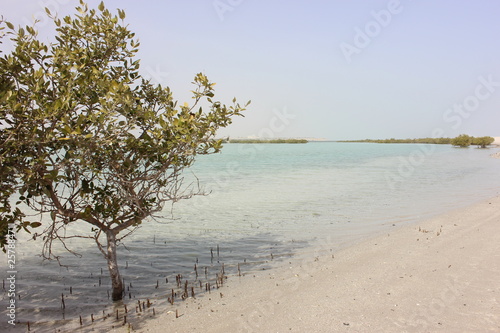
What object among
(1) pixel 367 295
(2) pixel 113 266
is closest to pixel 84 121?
(2) pixel 113 266

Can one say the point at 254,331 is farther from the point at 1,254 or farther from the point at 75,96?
the point at 1,254

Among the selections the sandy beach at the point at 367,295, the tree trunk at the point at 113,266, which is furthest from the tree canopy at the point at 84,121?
the sandy beach at the point at 367,295

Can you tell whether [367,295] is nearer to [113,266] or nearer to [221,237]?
[113,266]

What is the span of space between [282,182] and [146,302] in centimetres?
1749

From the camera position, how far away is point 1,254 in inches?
354

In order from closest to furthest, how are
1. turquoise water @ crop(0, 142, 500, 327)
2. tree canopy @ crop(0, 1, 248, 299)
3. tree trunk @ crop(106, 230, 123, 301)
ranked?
tree canopy @ crop(0, 1, 248, 299)
tree trunk @ crop(106, 230, 123, 301)
turquoise water @ crop(0, 142, 500, 327)

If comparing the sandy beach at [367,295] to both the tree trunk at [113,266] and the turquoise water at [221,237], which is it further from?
the tree trunk at [113,266]

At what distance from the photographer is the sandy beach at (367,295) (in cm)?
480

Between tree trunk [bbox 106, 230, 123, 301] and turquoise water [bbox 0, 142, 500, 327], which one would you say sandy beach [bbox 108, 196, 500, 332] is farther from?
tree trunk [bbox 106, 230, 123, 301]

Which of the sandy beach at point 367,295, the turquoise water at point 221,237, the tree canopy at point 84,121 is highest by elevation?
the tree canopy at point 84,121

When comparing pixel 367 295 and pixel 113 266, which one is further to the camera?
pixel 113 266

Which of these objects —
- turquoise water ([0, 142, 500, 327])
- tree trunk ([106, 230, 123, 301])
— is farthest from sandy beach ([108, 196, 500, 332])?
tree trunk ([106, 230, 123, 301])

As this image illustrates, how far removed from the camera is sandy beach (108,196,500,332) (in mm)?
4797

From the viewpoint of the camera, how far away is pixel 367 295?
5.62m
